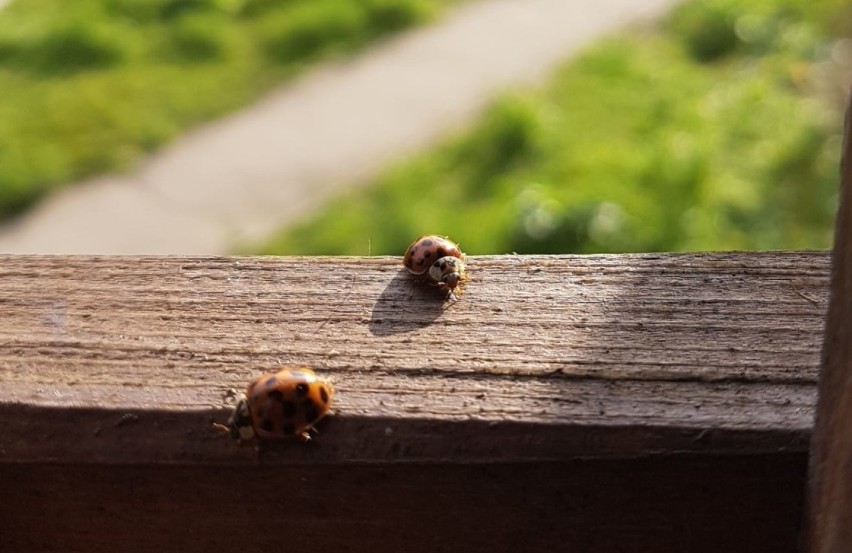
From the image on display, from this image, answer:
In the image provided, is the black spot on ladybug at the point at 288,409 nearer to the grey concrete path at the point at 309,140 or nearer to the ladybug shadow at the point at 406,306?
the ladybug shadow at the point at 406,306

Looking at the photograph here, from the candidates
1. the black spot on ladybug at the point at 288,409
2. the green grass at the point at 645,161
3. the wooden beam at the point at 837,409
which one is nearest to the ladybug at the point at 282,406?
the black spot on ladybug at the point at 288,409

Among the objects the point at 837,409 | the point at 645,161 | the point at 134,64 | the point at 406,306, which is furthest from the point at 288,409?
the point at 134,64

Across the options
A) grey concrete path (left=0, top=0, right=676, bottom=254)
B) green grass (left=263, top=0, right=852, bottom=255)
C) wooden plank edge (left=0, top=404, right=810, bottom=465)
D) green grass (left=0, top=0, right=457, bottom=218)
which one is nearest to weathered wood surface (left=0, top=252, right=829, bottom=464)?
wooden plank edge (left=0, top=404, right=810, bottom=465)

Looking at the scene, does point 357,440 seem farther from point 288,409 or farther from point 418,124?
point 418,124

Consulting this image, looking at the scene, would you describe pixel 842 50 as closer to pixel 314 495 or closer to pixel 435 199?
pixel 435 199

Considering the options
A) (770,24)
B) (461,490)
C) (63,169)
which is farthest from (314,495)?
(770,24)

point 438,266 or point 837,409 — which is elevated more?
point 438,266
